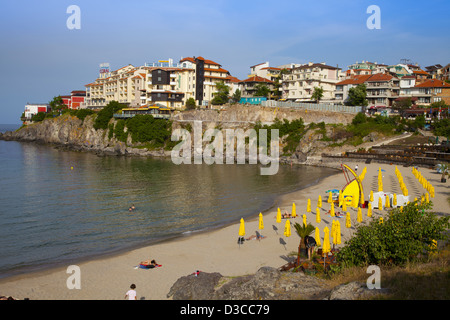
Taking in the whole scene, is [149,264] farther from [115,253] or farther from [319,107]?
[319,107]

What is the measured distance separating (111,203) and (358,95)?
65550 millimetres

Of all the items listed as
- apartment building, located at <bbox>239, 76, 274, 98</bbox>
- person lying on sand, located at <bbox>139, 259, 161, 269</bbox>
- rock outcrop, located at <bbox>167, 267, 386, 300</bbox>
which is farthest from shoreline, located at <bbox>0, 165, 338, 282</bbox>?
apartment building, located at <bbox>239, 76, 274, 98</bbox>

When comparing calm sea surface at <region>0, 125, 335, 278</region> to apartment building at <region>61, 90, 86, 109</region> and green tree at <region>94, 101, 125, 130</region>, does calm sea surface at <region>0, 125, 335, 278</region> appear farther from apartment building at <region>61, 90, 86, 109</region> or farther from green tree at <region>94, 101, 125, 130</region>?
apartment building at <region>61, 90, 86, 109</region>

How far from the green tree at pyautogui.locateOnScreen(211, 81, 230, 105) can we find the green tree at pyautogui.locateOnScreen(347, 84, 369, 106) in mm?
33370

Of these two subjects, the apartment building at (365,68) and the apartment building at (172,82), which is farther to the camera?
the apartment building at (365,68)

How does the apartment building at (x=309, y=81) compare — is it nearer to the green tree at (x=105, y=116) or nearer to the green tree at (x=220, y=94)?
the green tree at (x=220, y=94)

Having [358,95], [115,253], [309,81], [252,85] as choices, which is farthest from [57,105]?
[115,253]

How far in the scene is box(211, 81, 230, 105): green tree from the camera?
96062 millimetres

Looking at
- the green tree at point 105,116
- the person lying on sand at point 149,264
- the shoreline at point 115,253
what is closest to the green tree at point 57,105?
the green tree at point 105,116

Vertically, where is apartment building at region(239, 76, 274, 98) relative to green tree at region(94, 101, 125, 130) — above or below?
above

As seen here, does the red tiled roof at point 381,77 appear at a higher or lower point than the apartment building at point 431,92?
higher

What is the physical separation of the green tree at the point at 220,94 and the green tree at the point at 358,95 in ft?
109

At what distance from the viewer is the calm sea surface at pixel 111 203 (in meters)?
23.2

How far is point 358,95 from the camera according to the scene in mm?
81062
